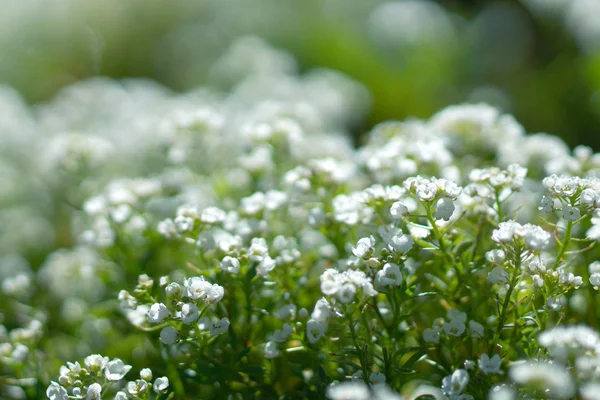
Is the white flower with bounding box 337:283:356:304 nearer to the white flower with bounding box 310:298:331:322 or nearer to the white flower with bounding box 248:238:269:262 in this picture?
the white flower with bounding box 310:298:331:322

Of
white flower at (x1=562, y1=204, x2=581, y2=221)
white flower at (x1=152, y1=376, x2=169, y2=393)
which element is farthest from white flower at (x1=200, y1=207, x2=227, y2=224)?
white flower at (x1=562, y1=204, x2=581, y2=221)

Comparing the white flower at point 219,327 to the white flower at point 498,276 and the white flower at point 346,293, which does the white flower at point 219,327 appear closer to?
the white flower at point 346,293

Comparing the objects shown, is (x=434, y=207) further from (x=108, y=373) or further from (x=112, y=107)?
(x=112, y=107)

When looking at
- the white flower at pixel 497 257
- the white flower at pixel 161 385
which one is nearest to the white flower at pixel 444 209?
the white flower at pixel 497 257

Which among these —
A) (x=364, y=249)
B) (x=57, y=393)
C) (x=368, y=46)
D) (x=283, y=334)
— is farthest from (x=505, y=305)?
(x=368, y=46)

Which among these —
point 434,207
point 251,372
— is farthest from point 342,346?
point 434,207
